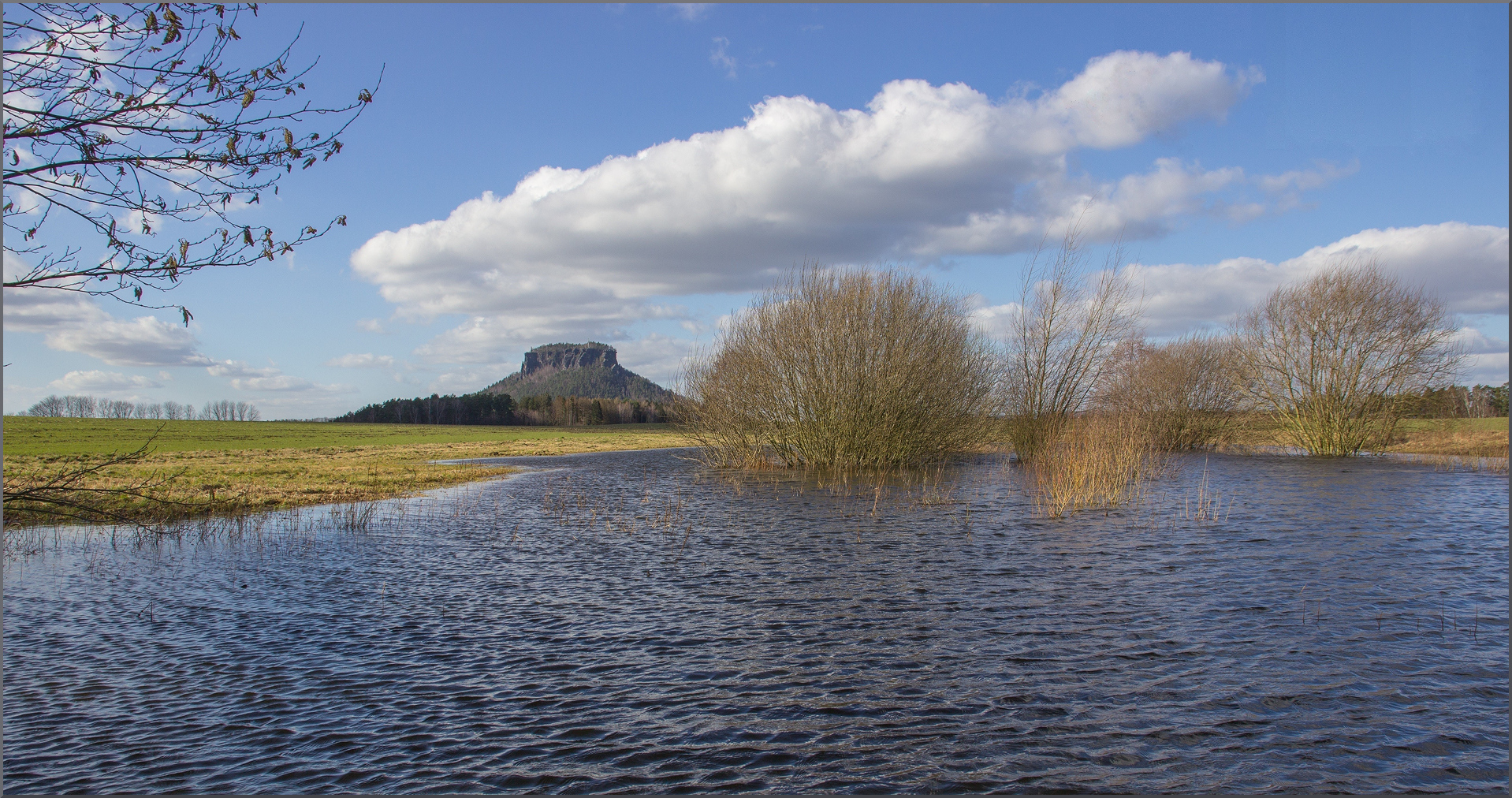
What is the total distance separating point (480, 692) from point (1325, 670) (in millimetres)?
7175

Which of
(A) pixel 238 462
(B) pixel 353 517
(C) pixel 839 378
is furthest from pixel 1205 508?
(A) pixel 238 462

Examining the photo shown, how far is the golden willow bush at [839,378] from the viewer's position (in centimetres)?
2533

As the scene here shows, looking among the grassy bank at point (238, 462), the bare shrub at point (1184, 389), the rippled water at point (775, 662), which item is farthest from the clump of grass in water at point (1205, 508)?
the bare shrub at point (1184, 389)

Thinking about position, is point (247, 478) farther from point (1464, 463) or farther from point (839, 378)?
point (1464, 463)

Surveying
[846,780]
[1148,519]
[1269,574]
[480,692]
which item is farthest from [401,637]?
[1148,519]

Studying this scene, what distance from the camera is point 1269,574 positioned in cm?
1006

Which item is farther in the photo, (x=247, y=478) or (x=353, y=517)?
(x=247, y=478)

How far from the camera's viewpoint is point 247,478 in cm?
2588

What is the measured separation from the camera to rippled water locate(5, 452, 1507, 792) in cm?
500

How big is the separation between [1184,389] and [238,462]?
4554 cm

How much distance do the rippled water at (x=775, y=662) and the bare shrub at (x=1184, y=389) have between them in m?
25.5

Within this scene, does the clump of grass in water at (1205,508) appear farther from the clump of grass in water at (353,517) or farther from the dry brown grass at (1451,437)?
the dry brown grass at (1451,437)

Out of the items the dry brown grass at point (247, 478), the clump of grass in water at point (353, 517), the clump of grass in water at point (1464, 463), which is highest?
the dry brown grass at point (247, 478)

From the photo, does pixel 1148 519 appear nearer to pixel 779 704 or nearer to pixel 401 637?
pixel 779 704
